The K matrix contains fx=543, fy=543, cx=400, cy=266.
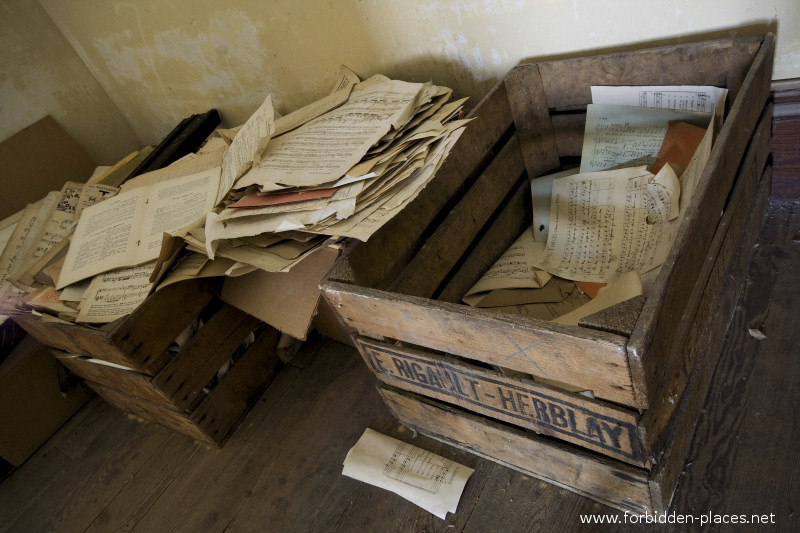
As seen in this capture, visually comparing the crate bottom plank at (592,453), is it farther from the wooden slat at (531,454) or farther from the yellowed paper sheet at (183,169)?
the yellowed paper sheet at (183,169)

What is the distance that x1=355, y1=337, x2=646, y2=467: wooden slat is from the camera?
0.73m

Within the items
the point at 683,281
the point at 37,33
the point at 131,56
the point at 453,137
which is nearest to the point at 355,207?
the point at 453,137

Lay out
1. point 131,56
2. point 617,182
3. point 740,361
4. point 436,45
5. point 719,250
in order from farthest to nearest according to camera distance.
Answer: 1. point 131,56
2. point 436,45
3. point 617,182
4. point 740,361
5. point 719,250

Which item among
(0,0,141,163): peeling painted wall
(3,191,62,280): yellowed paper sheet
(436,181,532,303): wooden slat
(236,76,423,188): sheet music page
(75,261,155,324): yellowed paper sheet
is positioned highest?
(0,0,141,163): peeling painted wall

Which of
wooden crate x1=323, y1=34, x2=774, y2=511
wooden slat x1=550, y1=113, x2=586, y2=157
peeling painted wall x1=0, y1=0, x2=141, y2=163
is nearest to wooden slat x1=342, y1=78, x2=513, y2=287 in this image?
wooden crate x1=323, y1=34, x2=774, y2=511

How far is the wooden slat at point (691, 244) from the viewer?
62 cm

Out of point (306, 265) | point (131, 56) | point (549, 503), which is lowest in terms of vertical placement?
point (549, 503)

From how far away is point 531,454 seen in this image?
92cm

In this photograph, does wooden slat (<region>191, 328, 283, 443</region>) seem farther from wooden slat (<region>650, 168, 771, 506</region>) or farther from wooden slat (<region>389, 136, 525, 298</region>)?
wooden slat (<region>650, 168, 771, 506</region>)

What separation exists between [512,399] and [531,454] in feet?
0.52

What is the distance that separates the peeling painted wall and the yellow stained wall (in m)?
0.04

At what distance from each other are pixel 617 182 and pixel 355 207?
0.56m

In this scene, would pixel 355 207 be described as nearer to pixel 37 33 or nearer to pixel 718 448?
pixel 718 448

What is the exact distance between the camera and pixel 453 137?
0.97 metres
